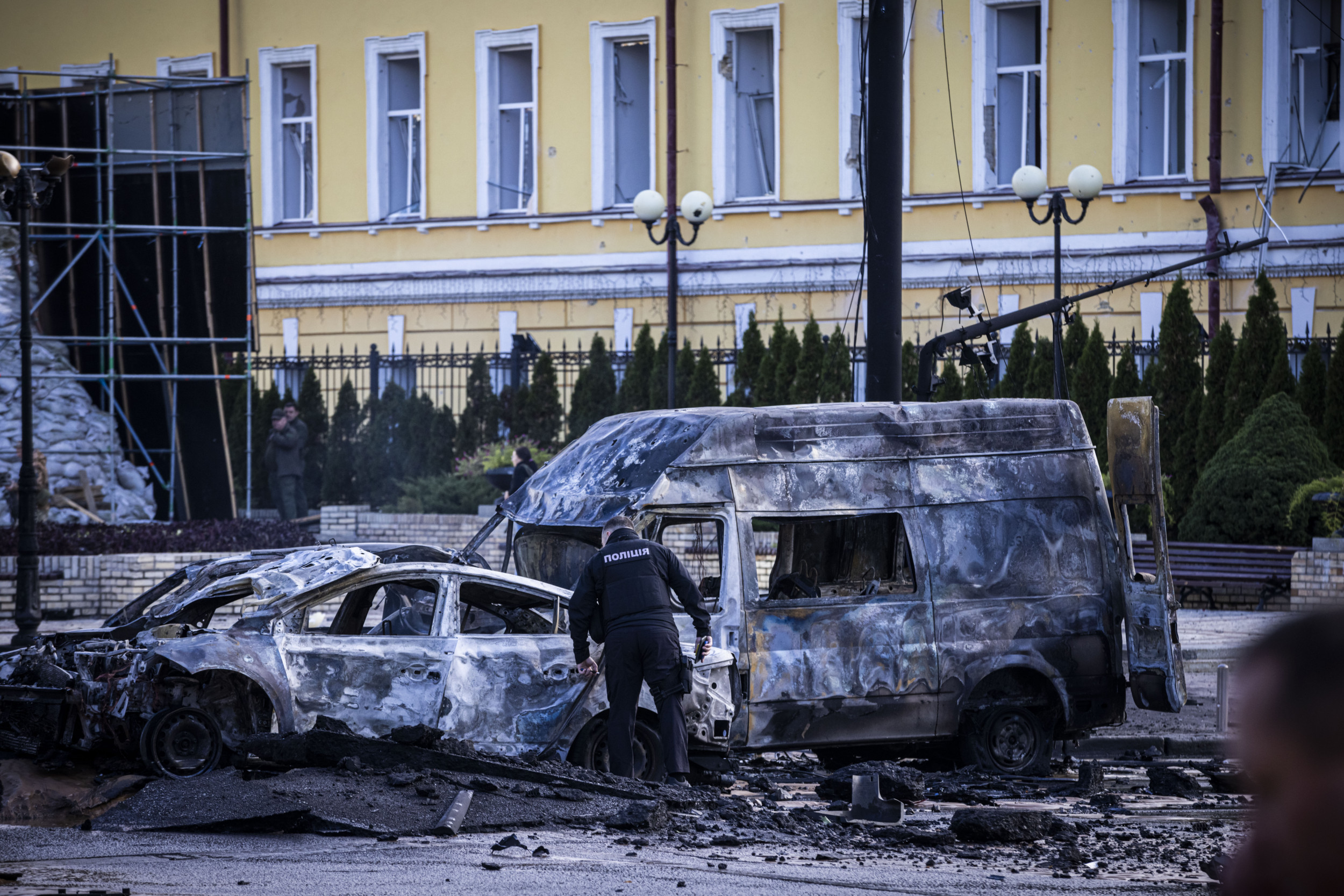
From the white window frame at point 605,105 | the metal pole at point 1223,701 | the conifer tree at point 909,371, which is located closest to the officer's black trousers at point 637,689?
the metal pole at point 1223,701

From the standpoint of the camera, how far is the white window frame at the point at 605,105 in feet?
91.5

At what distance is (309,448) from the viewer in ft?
86.9

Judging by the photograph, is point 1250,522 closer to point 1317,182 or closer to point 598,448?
point 1317,182

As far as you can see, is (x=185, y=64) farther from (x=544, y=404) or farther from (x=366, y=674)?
(x=366, y=674)

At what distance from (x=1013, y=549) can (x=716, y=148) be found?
58.7 feet

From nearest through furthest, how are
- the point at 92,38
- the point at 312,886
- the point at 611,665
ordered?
1. the point at 312,886
2. the point at 611,665
3. the point at 92,38

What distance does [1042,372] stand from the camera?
73.0ft

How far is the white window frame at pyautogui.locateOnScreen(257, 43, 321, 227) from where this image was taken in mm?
29953

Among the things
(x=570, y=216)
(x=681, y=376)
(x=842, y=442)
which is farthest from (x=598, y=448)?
(x=570, y=216)

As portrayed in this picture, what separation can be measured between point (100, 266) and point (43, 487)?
134 inches

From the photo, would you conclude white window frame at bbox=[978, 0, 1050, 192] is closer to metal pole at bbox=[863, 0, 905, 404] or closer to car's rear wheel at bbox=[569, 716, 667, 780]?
metal pole at bbox=[863, 0, 905, 404]

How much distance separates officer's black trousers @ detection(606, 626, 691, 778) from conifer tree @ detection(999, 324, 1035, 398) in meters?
14.3

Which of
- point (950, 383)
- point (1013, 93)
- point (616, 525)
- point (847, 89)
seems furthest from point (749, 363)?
point (616, 525)

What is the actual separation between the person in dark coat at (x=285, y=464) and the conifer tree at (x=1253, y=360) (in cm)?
1287
